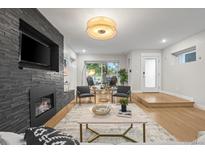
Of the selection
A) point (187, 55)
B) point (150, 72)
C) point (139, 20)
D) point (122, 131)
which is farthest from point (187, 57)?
point (122, 131)

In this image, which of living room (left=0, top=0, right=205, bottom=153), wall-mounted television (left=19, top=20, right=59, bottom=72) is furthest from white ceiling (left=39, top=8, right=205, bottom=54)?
wall-mounted television (left=19, top=20, right=59, bottom=72)

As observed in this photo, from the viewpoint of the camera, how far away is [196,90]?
5.03 m

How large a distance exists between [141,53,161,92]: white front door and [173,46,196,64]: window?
1.40 meters

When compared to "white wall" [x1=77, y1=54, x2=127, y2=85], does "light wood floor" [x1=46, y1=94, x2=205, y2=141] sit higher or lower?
lower

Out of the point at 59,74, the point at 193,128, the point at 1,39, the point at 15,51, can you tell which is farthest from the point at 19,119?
the point at 193,128

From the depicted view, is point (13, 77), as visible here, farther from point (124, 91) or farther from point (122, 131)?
point (124, 91)

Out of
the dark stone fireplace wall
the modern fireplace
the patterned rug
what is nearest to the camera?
the dark stone fireplace wall

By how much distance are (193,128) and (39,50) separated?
145 inches

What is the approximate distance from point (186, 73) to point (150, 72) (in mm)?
2477

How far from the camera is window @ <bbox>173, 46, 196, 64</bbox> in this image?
5465 millimetres

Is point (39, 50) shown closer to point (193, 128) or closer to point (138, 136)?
point (138, 136)

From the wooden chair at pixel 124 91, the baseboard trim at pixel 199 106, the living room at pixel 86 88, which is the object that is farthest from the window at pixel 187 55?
the wooden chair at pixel 124 91

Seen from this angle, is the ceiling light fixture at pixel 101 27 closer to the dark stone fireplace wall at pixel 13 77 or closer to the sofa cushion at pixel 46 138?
the dark stone fireplace wall at pixel 13 77

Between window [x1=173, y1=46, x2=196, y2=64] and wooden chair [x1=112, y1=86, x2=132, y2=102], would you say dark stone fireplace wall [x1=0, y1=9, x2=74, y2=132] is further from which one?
window [x1=173, y1=46, x2=196, y2=64]
